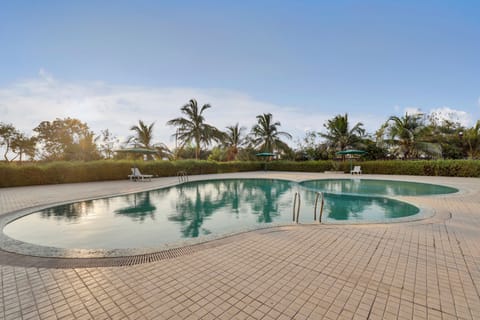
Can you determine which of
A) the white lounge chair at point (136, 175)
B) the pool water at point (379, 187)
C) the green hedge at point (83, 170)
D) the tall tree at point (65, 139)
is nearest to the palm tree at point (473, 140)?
the pool water at point (379, 187)

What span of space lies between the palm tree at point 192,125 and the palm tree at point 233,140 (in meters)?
4.01

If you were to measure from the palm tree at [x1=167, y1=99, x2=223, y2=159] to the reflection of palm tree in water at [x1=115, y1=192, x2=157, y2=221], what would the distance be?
12.8m

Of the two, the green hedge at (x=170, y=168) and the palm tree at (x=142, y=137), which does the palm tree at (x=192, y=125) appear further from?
the green hedge at (x=170, y=168)

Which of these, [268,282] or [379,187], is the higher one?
[268,282]

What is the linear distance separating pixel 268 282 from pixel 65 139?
29.0 m

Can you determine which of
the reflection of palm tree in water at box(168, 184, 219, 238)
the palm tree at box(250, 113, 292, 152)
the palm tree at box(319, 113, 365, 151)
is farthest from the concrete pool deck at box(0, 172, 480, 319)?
the palm tree at box(250, 113, 292, 152)

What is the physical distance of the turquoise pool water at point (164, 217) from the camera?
466 cm

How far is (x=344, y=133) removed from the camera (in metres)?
21.8

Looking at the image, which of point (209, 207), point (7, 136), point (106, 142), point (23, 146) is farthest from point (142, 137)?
point (209, 207)

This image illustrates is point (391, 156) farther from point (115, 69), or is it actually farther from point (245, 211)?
point (115, 69)

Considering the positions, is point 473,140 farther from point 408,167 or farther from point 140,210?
point 140,210

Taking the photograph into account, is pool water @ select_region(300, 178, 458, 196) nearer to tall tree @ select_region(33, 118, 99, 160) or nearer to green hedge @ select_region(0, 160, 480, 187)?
green hedge @ select_region(0, 160, 480, 187)

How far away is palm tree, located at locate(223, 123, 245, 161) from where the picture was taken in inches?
1009

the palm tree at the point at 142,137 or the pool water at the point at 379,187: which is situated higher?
the palm tree at the point at 142,137
